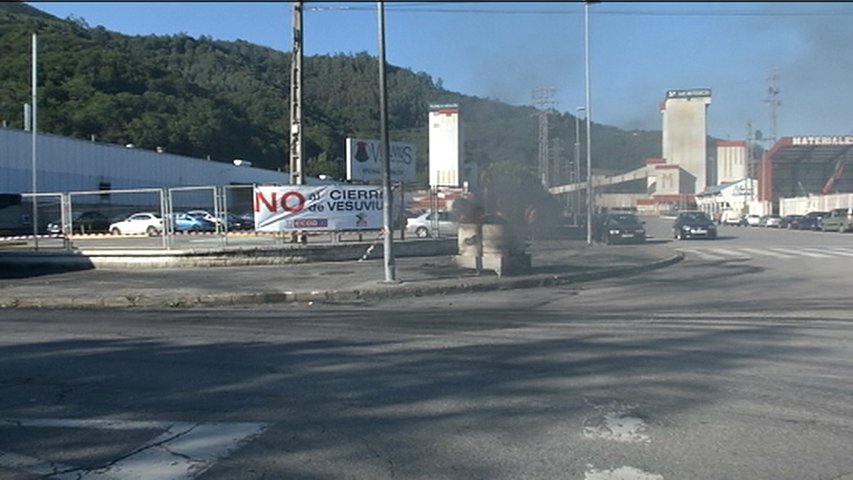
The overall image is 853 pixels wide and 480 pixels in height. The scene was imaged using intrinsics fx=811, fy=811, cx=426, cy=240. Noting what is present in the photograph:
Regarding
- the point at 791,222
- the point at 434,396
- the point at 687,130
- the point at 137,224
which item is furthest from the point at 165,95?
the point at 434,396

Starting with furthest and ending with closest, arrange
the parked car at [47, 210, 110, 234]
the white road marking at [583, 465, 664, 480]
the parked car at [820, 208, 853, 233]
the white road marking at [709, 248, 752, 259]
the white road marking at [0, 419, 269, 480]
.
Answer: the parked car at [820, 208, 853, 233], the parked car at [47, 210, 110, 234], the white road marking at [709, 248, 752, 259], the white road marking at [0, 419, 269, 480], the white road marking at [583, 465, 664, 480]

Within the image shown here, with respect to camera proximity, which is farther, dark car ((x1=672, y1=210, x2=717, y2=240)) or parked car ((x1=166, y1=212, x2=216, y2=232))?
dark car ((x1=672, y1=210, x2=717, y2=240))

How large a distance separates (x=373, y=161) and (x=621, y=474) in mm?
26263

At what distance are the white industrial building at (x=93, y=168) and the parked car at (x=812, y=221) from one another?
3558cm

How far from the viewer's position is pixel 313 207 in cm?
2386

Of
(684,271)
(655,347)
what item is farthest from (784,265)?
(655,347)

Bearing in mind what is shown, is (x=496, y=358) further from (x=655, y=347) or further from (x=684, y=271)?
(x=684, y=271)

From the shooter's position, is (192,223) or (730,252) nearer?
(730,252)

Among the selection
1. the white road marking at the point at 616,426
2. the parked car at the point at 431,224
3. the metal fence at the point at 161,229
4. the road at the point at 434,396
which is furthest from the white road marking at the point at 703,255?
the white road marking at the point at 616,426

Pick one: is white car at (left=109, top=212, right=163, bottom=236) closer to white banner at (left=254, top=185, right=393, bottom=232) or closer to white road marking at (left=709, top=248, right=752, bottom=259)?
white banner at (left=254, top=185, right=393, bottom=232)

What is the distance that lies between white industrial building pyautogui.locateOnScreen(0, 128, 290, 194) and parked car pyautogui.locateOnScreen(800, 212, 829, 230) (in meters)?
35.6

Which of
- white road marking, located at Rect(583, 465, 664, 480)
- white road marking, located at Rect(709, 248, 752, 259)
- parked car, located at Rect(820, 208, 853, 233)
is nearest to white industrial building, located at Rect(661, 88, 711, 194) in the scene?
white road marking, located at Rect(709, 248, 752, 259)

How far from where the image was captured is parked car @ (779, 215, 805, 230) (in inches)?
2332

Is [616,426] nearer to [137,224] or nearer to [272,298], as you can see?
[272,298]
